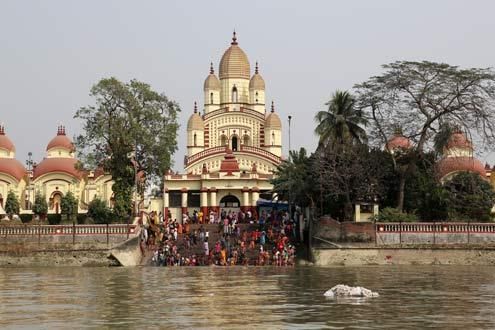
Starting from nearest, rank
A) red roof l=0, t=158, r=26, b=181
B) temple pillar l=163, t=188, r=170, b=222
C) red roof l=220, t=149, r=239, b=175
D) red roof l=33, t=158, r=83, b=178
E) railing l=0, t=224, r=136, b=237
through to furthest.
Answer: railing l=0, t=224, r=136, b=237, temple pillar l=163, t=188, r=170, b=222, red roof l=220, t=149, r=239, b=175, red roof l=0, t=158, r=26, b=181, red roof l=33, t=158, r=83, b=178

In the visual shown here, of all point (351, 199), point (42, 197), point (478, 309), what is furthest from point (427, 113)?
point (42, 197)

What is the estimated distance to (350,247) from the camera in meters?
40.2

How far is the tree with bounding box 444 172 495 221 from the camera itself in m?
43.8

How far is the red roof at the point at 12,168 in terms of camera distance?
71.1m

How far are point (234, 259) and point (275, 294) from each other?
1517 cm

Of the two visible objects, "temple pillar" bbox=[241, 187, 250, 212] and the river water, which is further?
"temple pillar" bbox=[241, 187, 250, 212]

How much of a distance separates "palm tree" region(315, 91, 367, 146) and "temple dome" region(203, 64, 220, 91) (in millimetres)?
A: 31017

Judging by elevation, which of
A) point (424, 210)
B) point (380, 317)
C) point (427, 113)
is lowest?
point (380, 317)

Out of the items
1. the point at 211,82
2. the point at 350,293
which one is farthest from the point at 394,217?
the point at 211,82

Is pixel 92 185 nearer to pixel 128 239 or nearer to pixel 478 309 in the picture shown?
pixel 128 239

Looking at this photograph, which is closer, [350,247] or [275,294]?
[275,294]

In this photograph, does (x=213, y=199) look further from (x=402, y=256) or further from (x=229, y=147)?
(x=402, y=256)

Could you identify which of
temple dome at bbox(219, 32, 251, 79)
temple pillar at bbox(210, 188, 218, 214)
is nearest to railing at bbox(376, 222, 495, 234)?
temple pillar at bbox(210, 188, 218, 214)

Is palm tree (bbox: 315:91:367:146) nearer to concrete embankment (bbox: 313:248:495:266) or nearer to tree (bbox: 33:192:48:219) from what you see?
concrete embankment (bbox: 313:248:495:266)
